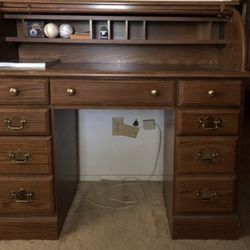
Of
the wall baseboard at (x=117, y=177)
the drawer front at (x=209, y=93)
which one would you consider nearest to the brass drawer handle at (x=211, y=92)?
the drawer front at (x=209, y=93)

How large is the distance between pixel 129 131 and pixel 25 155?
2.43 ft

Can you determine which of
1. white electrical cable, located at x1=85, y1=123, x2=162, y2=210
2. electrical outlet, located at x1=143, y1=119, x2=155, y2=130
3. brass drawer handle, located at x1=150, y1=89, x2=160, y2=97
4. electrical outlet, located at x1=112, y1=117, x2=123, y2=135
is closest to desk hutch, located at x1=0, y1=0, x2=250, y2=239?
brass drawer handle, located at x1=150, y1=89, x2=160, y2=97

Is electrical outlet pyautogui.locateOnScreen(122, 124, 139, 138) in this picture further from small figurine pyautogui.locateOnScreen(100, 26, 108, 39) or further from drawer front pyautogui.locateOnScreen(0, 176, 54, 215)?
drawer front pyautogui.locateOnScreen(0, 176, 54, 215)

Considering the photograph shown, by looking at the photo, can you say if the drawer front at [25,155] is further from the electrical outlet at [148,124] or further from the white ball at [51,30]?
the electrical outlet at [148,124]

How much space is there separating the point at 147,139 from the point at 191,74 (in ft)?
2.46

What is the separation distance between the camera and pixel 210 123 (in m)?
1.27

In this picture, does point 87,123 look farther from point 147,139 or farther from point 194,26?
point 194,26

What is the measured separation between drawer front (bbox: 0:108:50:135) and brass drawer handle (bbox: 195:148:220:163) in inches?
24.7

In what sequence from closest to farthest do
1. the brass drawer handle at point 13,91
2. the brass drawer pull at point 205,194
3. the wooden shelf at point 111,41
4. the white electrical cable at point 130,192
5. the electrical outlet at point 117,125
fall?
the brass drawer handle at point 13,91
the brass drawer pull at point 205,194
the wooden shelf at point 111,41
the white electrical cable at point 130,192
the electrical outlet at point 117,125

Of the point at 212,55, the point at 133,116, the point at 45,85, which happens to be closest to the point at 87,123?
the point at 133,116

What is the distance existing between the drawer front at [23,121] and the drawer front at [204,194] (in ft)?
1.99

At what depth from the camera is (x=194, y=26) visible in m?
1.69

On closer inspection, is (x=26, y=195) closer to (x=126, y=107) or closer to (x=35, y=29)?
(x=126, y=107)

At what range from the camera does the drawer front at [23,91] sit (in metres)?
1.23
